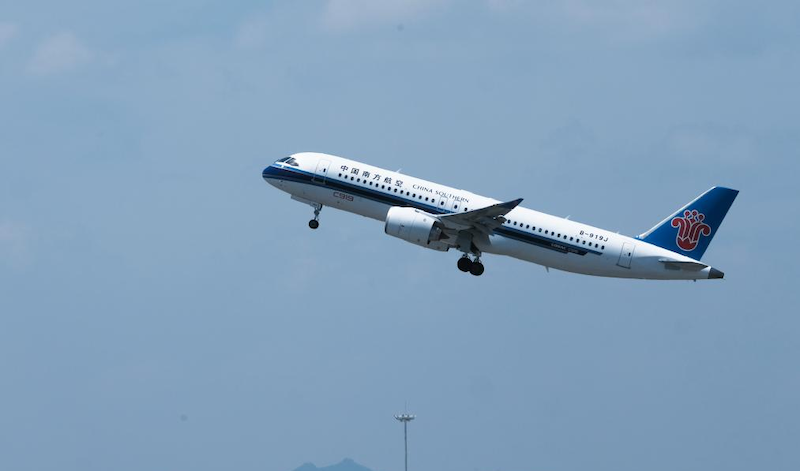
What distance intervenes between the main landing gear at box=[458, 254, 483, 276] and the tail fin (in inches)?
390

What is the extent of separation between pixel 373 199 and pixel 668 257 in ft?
58.6

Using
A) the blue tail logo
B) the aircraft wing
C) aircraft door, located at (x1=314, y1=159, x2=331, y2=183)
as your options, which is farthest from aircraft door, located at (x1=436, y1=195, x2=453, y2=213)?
the blue tail logo

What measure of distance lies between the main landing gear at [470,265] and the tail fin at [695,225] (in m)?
9.92

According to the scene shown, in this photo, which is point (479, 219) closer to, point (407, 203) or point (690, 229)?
point (407, 203)

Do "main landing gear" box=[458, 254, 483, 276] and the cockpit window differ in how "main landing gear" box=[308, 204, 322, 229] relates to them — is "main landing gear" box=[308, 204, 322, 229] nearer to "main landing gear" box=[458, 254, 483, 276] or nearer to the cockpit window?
the cockpit window

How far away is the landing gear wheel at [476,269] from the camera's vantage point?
7875 cm

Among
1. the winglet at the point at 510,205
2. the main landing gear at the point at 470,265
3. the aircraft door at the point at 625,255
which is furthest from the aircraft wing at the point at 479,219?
the aircraft door at the point at 625,255

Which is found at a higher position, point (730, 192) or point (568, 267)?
point (730, 192)

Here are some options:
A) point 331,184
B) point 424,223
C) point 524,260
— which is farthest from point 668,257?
point 331,184

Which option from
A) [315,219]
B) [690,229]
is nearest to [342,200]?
[315,219]

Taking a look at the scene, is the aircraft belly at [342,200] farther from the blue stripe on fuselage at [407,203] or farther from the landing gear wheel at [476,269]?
the landing gear wheel at [476,269]

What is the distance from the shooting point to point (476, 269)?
78.9 meters

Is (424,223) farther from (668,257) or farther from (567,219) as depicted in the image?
(668,257)

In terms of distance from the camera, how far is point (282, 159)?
266ft
